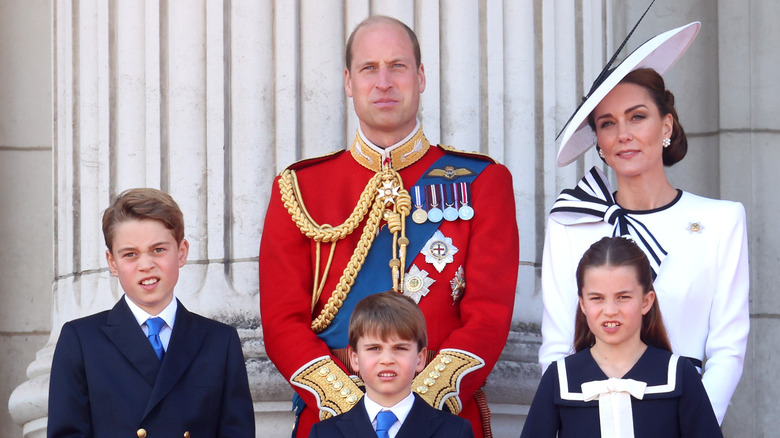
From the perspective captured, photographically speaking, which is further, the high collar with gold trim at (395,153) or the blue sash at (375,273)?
the high collar with gold trim at (395,153)

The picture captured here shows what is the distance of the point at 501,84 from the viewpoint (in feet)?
19.3

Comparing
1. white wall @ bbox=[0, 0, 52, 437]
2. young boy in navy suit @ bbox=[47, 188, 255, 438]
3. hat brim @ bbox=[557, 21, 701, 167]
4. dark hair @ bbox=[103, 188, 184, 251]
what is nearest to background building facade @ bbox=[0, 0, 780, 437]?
white wall @ bbox=[0, 0, 52, 437]

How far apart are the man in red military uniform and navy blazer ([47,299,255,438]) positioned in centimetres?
27

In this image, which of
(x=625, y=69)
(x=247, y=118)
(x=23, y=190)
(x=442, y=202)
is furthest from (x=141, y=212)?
(x=23, y=190)

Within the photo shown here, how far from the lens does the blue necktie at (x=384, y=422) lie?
4145 millimetres

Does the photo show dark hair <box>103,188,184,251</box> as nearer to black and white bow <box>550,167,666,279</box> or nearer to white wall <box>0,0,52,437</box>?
black and white bow <box>550,167,666,279</box>

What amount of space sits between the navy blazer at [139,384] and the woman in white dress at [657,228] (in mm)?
1003

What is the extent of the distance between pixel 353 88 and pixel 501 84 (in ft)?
3.60

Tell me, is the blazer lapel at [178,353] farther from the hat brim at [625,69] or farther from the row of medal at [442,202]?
the hat brim at [625,69]

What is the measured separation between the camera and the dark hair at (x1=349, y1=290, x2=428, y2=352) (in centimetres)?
420

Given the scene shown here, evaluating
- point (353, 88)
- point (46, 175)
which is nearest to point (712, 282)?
point (353, 88)

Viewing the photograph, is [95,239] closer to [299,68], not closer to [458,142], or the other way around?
[299,68]

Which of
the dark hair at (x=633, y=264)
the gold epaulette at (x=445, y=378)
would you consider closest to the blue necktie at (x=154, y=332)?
the gold epaulette at (x=445, y=378)

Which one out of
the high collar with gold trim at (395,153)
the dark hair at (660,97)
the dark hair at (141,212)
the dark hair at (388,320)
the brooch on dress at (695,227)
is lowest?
the dark hair at (388,320)
